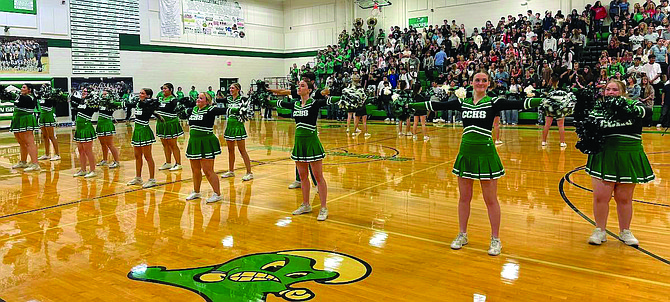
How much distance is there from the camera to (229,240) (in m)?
4.92

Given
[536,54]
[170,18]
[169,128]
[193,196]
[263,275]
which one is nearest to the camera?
[263,275]

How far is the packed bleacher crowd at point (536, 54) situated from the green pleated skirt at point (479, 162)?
914 centimetres

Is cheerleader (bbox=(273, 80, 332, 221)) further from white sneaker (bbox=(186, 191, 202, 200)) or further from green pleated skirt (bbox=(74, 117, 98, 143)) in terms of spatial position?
green pleated skirt (bbox=(74, 117, 98, 143))

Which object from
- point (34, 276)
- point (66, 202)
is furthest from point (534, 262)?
point (66, 202)

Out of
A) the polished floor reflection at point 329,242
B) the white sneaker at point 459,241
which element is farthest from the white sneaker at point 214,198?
the white sneaker at point 459,241

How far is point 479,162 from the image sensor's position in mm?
4219

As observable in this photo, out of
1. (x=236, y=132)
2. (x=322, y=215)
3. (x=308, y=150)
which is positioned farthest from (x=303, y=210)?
(x=236, y=132)

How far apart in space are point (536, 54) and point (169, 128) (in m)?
13.8

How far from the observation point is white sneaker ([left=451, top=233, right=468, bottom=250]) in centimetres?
452

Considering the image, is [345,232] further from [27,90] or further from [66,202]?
[27,90]

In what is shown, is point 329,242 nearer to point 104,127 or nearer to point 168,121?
point 168,121

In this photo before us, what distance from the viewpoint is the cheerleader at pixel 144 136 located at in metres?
7.75

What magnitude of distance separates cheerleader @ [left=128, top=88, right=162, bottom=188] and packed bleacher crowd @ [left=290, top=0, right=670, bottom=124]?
7159 millimetres

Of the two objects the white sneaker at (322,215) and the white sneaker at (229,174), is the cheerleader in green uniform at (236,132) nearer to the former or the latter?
the white sneaker at (229,174)
